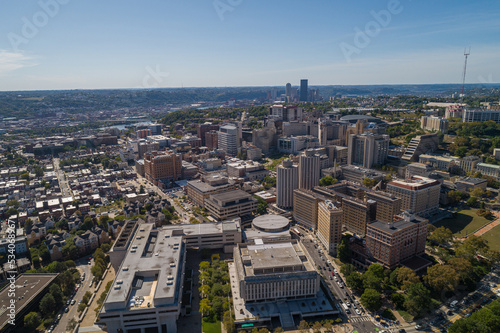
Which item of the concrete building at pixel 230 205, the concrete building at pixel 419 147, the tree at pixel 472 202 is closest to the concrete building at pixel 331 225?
the concrete building at pixel 230 205

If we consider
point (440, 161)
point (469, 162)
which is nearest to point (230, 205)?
point (440, 161)

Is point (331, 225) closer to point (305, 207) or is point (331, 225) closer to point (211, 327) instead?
point (305, 207)

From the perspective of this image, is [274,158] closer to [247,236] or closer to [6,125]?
[247,236]

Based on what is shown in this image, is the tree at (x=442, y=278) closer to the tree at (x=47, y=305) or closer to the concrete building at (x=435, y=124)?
the tree at (x=47, y=305)

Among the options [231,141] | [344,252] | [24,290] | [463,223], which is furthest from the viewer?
[231,141]

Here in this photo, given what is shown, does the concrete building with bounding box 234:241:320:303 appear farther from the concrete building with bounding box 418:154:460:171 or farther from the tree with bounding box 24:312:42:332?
the concrete building with bounding box 418:154:460:171

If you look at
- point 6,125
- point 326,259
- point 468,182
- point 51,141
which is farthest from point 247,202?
point 6,125

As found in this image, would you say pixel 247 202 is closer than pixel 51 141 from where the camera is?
Yes
